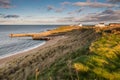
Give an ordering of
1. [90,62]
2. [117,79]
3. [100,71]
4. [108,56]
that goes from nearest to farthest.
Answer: [117,79] < [100,71] < [90,62] < [108,56]

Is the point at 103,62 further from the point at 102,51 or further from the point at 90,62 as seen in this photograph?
the point at 102,51

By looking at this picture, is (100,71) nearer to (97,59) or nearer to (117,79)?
(117,79)

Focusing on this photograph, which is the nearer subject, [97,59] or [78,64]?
[78,64]

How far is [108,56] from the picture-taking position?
56.9ft

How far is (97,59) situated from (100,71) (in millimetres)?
2369

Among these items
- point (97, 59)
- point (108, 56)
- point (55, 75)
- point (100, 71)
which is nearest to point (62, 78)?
point (55, 75)

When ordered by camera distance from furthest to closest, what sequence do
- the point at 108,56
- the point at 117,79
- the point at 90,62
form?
the point at 108,56, the point at 90,62, the point at 117,79

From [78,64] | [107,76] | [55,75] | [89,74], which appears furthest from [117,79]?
[55,75]

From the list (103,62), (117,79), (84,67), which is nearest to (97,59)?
(103,62)

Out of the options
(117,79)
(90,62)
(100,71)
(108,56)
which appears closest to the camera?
(117,79)

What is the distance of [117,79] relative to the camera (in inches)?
468

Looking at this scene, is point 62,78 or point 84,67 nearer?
point 62,78

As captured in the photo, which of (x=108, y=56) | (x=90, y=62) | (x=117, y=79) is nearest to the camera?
(x=117, y=79)

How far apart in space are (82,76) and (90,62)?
235 cm
